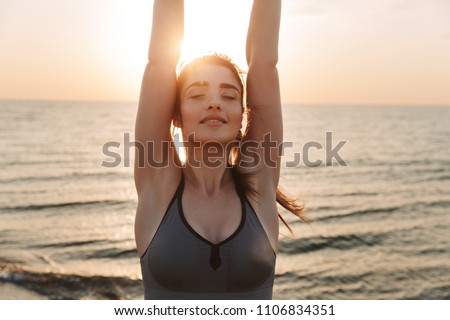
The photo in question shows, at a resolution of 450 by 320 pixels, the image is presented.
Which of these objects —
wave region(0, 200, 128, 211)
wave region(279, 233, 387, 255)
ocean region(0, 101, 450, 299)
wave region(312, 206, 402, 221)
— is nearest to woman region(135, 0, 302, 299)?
ocean region(0, 101, 450, 299)

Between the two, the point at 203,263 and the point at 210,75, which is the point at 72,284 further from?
the point at 210,75

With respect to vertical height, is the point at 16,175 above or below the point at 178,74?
below

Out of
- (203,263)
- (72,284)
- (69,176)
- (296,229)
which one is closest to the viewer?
(203,263)

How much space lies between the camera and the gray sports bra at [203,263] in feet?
7.75

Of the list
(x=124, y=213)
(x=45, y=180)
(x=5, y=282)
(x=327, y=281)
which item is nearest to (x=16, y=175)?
(x=45, y=180)

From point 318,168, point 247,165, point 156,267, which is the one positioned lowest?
point 318,168

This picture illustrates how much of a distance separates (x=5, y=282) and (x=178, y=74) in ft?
27.4

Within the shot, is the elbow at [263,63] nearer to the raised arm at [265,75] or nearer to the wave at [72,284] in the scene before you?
the raised arm at [265,75]

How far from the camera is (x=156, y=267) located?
2.36 meters

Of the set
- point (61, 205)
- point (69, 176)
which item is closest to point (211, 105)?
point (61, 205)

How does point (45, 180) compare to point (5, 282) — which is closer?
point (5, 282)

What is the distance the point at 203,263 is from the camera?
2.37 meters

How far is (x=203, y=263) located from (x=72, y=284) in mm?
8242

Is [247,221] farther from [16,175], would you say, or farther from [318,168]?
[318,168]
